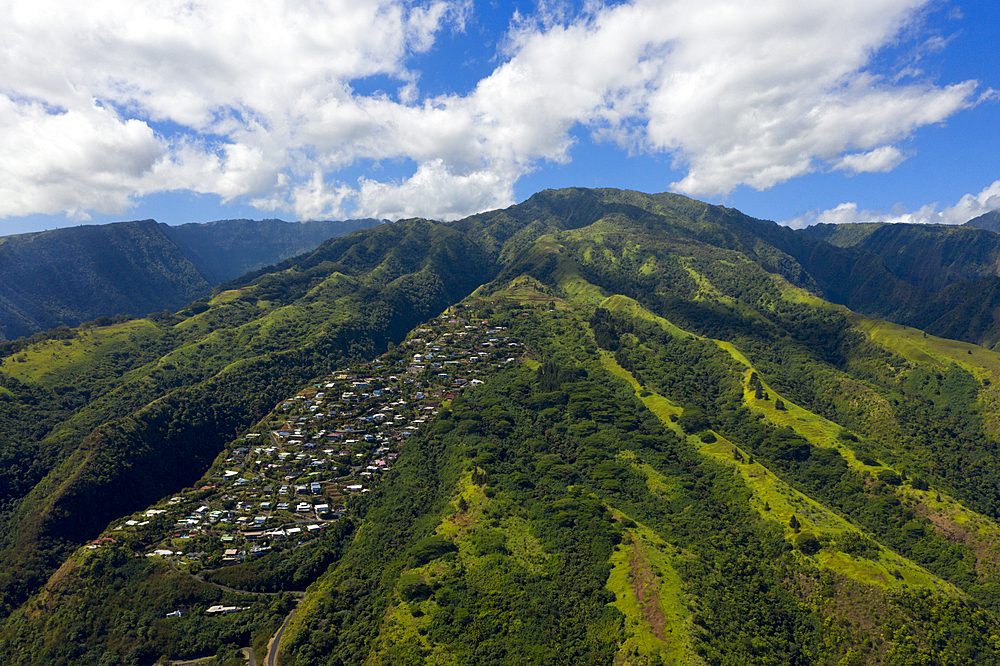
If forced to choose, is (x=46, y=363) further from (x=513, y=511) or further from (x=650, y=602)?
(x=650, y=602)

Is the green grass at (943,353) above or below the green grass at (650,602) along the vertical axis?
above

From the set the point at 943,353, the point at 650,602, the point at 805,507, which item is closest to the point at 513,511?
the point at 650,602

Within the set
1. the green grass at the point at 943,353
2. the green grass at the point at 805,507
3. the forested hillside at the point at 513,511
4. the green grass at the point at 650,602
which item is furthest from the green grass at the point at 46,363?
the green grass at the point at 943,353

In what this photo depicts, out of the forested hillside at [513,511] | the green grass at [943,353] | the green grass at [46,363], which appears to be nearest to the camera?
the forested hillside at [513,511]

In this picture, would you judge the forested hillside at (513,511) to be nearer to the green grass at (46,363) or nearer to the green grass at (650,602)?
the green grass at (650,602)

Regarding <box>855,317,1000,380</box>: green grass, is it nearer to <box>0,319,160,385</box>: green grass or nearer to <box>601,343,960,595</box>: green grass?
<box>601,343,960,595</box>: green grass

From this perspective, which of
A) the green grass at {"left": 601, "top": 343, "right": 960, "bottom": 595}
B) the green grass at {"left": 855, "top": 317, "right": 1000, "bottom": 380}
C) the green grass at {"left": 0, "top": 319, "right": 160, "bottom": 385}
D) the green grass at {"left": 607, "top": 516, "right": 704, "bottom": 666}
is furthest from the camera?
the green grass at {"left": 0, "top": 319, "right": 160, "bottom": 385}

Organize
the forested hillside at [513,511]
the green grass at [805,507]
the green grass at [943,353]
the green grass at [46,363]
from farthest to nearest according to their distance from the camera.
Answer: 1. the green grass at [46,363]
2. the green grass at [943,353]
3. the green grass at [805,507]
4. the forested hillside at [513,511]

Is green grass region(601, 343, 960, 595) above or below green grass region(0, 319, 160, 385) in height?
below

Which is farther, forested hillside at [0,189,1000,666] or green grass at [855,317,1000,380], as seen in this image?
green grass at [855,317,1000,380]

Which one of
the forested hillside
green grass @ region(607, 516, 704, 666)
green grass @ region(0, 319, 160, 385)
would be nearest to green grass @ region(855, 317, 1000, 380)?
the forested hillside
